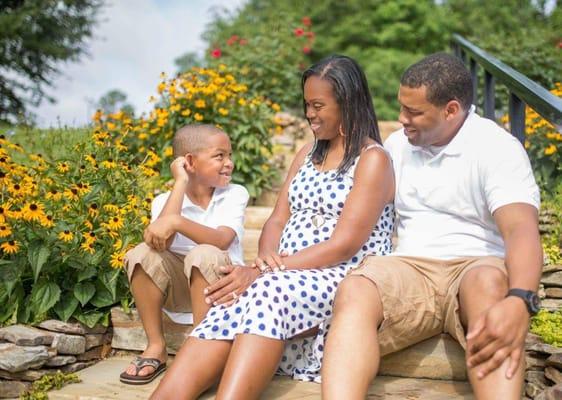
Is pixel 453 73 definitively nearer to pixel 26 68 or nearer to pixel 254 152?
pixel 254 152

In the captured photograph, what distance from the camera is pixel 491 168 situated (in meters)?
2.30

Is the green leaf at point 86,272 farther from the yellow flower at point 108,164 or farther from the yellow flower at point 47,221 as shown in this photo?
the yellow flower at point 108,164

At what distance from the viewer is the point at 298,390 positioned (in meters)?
2.44

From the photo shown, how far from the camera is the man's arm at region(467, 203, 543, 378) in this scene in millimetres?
1875

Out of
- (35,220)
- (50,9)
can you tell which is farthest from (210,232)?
(50,9)

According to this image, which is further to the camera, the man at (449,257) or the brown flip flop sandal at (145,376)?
the brown flip flop sandal at (145,376)

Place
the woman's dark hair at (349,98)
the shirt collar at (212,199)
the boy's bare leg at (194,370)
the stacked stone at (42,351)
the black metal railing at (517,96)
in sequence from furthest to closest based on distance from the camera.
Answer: the shirt collar at (212,199)
the woman's dark hair at (349,98)
the stacked stone at (42,351)
the black metal railing at (517,96)
the boy's bare leg at (194,370)

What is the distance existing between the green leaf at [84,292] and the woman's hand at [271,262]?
0.76 m

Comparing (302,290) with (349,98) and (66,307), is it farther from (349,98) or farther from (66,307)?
(66,307)

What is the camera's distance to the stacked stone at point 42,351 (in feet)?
8.54

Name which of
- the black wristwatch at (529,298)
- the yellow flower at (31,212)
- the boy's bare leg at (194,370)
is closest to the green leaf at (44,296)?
the yellow flower at (31,212)

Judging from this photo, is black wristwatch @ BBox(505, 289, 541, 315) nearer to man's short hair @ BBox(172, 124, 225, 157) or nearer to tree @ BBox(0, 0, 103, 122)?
man's short hair @ BBox(172, 124, 225, 157)

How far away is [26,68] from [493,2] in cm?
726

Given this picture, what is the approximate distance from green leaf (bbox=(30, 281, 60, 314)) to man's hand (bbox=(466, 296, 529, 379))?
1671 millimetres
